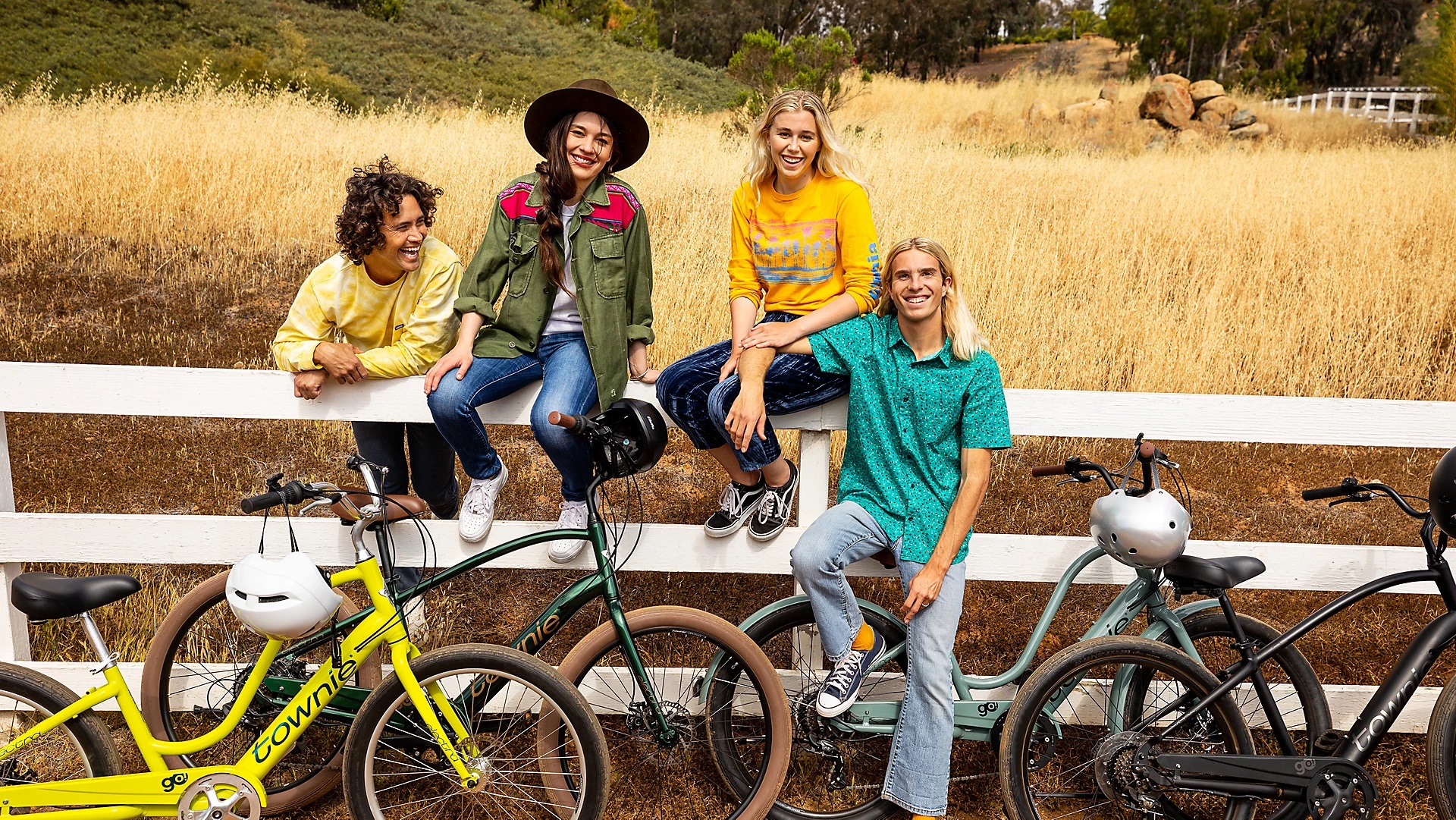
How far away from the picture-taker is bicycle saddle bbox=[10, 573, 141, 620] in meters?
2.61

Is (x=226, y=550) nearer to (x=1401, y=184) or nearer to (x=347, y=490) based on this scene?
(x=347, y=490)

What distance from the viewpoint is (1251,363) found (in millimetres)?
6836

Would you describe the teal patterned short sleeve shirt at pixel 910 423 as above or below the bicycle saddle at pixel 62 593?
above

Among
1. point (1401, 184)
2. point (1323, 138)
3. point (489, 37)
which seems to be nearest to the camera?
point (1401, 184)

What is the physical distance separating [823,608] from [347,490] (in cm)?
143

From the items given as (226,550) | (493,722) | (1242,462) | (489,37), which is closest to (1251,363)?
(1242,462)

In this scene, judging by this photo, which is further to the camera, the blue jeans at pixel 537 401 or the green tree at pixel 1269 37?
the green tree at pixel 1269 37

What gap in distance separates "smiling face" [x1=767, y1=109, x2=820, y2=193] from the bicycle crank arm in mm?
2381

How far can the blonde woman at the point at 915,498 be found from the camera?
2898 mm

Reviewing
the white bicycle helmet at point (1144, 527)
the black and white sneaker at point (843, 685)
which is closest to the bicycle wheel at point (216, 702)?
the black and white sneaker at point (843, 685)

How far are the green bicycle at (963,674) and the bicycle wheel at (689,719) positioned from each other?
13cm

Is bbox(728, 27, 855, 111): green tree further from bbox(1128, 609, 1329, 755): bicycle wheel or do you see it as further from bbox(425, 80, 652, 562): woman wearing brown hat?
bbox(1128, 609, 1329, 755): bicycle wheel

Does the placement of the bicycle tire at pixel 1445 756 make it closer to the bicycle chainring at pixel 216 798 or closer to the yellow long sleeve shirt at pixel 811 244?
the yellow long sleeve shirt at pixel 811 244

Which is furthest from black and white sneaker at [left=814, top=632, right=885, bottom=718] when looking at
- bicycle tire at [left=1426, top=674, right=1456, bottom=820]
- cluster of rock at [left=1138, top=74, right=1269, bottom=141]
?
cluster of rock at [left=1138, top=74, right=1269, bottom=141]
